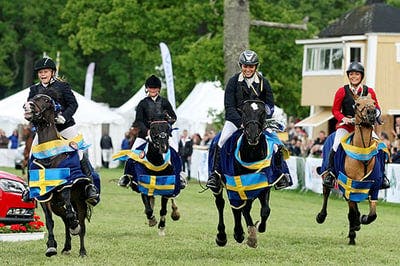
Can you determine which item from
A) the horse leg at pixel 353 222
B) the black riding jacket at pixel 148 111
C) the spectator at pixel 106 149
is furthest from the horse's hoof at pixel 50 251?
the spectator at pixel 106 149

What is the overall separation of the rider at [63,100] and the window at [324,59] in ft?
149

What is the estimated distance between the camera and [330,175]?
17.8 metres

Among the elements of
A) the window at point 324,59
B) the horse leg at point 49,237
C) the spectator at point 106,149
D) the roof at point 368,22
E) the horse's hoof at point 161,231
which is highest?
the roof at point 368,22

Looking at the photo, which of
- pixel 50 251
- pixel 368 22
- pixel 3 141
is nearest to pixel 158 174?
pixel 50 251

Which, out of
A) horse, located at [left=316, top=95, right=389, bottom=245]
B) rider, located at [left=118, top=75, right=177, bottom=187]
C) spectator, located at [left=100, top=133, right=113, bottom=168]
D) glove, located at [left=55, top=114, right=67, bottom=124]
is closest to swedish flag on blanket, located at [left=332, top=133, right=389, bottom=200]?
horse, located at [left=316, top=95, right=389, bottom=245]

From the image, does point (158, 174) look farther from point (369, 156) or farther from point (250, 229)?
point (250, 229)

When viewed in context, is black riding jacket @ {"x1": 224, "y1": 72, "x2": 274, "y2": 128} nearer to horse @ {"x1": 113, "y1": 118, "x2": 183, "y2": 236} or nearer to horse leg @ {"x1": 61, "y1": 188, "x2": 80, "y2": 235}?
horse leg @ {"x1": 61, "y1": 188, "x2": 80, "y2": 235}

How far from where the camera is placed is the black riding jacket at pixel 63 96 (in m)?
15.3

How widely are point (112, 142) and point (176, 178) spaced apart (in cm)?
4045

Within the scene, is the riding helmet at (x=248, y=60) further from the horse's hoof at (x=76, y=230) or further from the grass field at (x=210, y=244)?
the horse's hoof at (x=76, y=230)

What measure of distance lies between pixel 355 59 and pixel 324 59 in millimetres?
1833

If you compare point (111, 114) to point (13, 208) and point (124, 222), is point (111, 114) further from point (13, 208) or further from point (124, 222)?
point (13, 208)

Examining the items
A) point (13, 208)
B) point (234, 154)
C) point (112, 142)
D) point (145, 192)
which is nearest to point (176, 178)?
point (145, 192)

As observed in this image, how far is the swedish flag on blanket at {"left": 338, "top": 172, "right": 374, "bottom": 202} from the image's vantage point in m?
16.8
